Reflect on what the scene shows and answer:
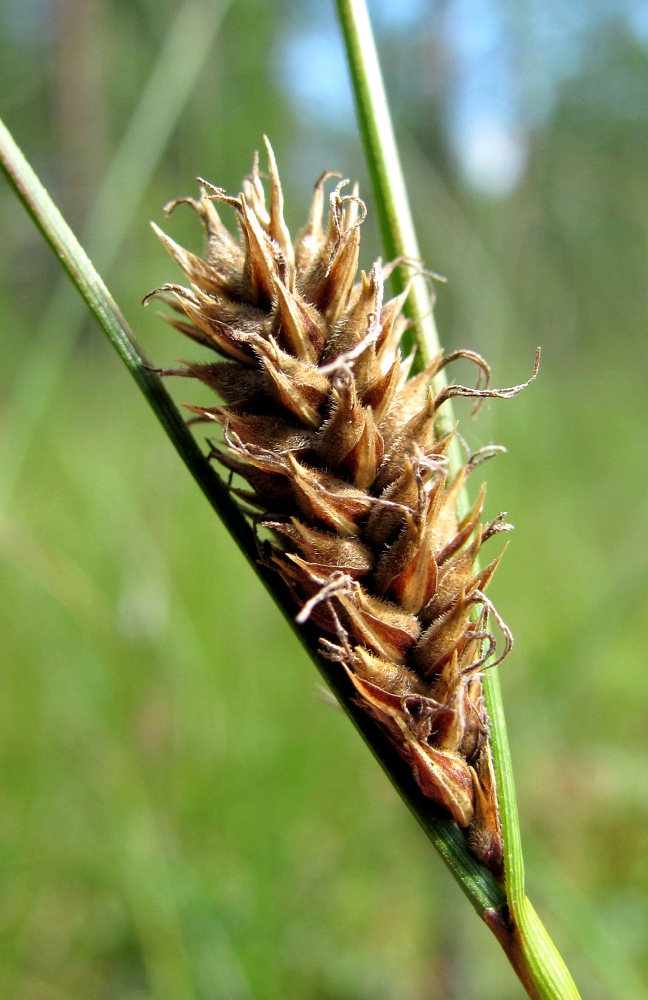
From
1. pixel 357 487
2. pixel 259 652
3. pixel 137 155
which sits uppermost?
pixel 137 155

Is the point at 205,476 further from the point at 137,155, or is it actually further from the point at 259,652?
the point at 259,652

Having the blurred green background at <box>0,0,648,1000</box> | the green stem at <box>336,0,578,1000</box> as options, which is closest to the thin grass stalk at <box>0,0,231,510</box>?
the blurred green background at <box>0,0,648,1000</box>

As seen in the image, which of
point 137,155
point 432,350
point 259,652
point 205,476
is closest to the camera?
point 205,476

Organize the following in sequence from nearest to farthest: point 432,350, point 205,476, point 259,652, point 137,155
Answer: point 205,476 → point 432,350 → point 137,155 → point 259,652

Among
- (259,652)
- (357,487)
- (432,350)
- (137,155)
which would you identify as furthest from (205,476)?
(259,652)

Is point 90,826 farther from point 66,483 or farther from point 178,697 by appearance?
point 66,483

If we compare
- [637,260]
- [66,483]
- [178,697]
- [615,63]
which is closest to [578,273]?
[637,260]
